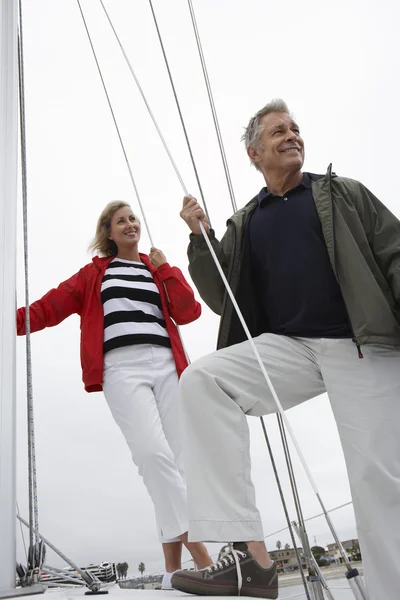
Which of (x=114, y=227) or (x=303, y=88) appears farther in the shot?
(x=303, y=88)

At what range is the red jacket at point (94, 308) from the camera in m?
2.43

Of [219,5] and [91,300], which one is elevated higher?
[219,5]

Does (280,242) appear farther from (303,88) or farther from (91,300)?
(303,88)

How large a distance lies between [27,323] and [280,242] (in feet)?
3.34

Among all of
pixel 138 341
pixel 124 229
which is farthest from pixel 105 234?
pixel 138 341

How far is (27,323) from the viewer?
7.63ft

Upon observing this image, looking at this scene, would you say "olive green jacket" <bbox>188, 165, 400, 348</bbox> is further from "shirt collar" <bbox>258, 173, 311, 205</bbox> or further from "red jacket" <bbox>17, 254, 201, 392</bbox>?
"red jacket" <bbox>17, 254, 201, 392</bbox>

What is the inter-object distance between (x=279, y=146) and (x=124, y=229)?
3.03 ft

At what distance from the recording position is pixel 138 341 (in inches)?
94.8

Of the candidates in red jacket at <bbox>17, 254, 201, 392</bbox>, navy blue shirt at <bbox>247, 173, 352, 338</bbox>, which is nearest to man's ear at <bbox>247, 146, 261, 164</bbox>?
navy blue shirt at <bbox>247, 173, 352, 338</bbox>

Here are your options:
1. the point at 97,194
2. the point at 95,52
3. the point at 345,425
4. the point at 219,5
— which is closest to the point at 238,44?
the point at 219,5

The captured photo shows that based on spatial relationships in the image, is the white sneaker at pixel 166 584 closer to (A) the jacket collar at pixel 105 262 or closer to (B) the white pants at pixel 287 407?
(B) the white pants at pixel 287 407

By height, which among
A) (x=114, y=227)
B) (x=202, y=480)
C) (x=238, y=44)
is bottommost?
(x=202, y=480)

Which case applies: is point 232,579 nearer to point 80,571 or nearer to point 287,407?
point 287,407
